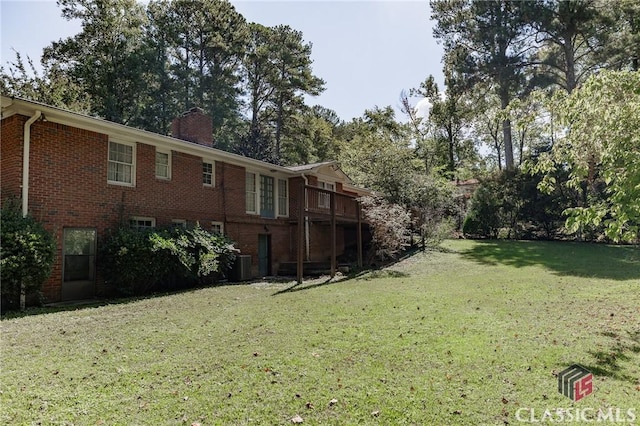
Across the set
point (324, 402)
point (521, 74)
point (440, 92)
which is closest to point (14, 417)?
point (324, 402)

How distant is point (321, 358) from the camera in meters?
4.73

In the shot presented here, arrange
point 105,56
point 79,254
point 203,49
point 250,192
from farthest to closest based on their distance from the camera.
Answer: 1. point 203,49
2. point 105,56
3. point 250,192
4. point 79,254

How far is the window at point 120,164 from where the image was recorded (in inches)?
413

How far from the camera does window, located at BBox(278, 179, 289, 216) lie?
666 inches

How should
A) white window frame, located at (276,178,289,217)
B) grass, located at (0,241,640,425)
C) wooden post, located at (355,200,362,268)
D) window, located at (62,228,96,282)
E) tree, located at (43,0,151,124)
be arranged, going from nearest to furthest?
grass, located at (0,241,640,425) → window, located at (62,228,96,282) → wooden post, located at (355,200,362,268) → white window frame, located at (276,178,289,217) → tree, located at (43,0,151,124)

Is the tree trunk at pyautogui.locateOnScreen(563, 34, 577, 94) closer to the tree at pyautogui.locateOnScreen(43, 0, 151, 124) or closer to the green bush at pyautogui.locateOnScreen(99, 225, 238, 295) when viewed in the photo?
the green bush at pyautogui.locateOnScreen(99, 225, 238, 295)

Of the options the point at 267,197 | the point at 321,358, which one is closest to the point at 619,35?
the point at 267,197

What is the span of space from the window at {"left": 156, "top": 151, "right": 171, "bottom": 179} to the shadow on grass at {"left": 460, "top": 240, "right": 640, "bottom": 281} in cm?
1324

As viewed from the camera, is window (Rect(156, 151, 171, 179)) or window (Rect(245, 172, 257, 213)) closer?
window (Rect(156, 151, 171, 179))

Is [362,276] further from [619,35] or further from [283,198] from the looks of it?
[619,35]

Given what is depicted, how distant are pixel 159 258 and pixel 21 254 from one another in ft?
10.3

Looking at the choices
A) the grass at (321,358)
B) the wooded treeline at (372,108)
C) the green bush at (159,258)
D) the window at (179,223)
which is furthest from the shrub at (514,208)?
the window at (179,223)

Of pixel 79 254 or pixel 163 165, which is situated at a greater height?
pixel 163 165

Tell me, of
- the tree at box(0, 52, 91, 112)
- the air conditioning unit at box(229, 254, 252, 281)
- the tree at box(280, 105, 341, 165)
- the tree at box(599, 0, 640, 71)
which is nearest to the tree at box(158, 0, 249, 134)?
the tree at box(280, 105, 341, 165)
